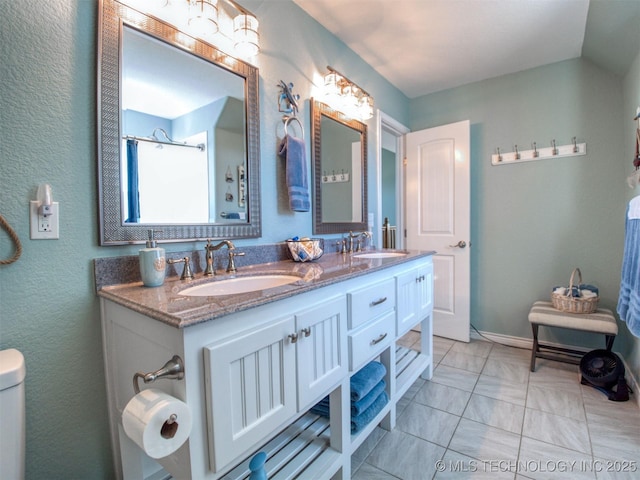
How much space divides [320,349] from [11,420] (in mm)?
806

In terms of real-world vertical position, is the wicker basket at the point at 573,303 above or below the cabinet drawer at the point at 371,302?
below

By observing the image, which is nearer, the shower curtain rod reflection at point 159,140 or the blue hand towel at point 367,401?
the shower curtain rod reflection at point 159,140

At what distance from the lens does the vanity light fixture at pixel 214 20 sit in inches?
44.9

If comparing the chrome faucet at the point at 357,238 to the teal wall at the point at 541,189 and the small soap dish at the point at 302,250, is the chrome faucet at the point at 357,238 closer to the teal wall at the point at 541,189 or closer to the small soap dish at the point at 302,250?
the small soap dish at the point at 302,250

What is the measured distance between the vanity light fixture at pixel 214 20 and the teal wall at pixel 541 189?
2.15 meters

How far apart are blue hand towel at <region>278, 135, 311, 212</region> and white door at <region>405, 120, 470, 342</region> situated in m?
1.65

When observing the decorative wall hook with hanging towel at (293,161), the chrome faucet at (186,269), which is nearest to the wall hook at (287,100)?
the decorative wall hook with hanging towel at (293,161)

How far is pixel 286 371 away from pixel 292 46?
5.55 ft

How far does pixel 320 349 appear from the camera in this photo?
41.4 inches

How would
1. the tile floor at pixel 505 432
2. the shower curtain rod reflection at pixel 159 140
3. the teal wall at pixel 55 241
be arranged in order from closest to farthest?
the teal wall at pixel 55 241 < the shower curtain rod reflection at pixel 159 140 < the tile floor at pixel 505 432

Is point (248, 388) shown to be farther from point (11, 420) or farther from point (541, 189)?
point (541, 189)

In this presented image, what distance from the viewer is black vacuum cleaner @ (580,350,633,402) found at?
1794mm

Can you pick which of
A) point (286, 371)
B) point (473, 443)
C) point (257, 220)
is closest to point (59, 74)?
point (257, 220)

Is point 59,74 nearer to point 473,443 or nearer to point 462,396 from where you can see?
point 473,443
